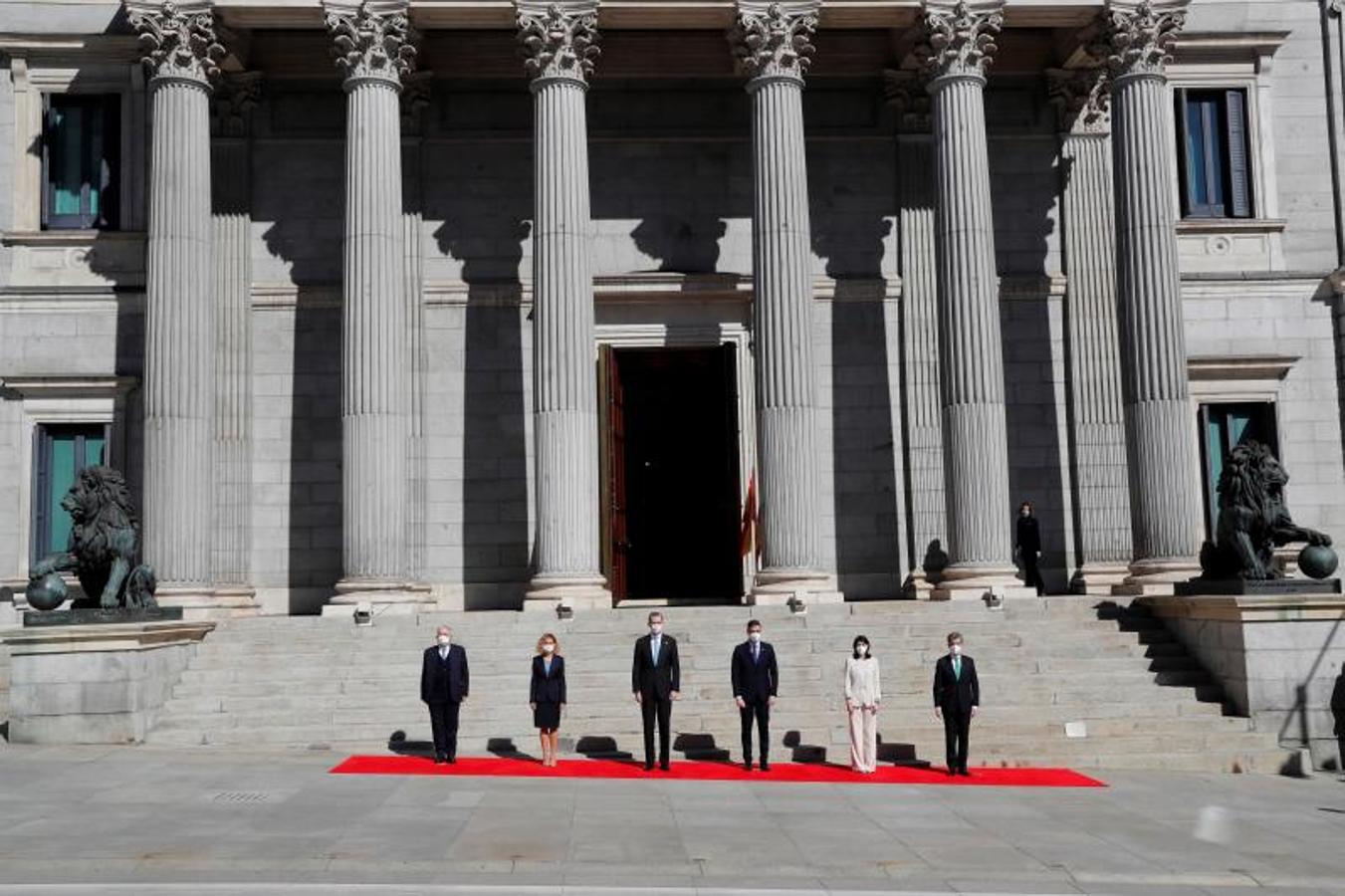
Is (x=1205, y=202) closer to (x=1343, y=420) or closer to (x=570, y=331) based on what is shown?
(x=1343, y=420)

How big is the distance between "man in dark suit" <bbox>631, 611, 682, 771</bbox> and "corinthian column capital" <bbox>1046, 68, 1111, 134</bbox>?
18.0m

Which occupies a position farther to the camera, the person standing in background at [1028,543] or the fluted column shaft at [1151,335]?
the person standing in background at [1028,543]

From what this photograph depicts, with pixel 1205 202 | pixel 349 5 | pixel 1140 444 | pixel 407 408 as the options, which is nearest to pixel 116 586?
pixel 407 408

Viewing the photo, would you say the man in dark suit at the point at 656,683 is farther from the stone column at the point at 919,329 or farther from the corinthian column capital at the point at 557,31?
the corinthian column capital at the point at 557,31

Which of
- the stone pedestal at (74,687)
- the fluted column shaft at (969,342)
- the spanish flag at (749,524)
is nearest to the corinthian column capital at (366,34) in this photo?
the fluted column shaft at (969,342)

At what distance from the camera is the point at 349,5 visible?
2881cm

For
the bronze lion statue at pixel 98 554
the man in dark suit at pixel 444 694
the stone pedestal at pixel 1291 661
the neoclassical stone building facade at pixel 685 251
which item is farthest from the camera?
the neoclassical stone building facade at pixel 685 251

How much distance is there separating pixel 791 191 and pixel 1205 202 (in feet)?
33.9

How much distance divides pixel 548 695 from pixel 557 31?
13.7 m

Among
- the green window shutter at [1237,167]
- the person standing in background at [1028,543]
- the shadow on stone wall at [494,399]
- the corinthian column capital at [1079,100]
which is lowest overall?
the person standing in background at [1028,543]

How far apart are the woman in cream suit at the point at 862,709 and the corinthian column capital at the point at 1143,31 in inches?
578

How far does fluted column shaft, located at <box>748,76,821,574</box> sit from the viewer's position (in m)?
27.9

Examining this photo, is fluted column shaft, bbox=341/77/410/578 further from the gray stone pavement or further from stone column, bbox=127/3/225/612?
the gray stone pavement

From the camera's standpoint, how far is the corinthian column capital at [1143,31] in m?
29.6
